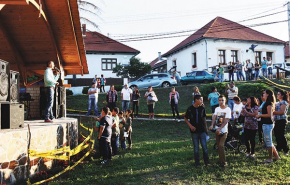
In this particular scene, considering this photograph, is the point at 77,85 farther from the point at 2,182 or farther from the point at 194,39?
the point at 2,182

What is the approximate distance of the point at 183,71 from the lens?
118 ft

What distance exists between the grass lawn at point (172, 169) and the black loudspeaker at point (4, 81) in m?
2.23

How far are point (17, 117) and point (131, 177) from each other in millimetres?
2922

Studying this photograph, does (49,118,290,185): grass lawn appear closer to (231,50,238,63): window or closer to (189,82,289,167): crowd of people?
(189,82,289,167): crowd of people

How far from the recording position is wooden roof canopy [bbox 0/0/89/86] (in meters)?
8.05

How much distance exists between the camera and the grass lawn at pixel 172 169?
5.78 metres

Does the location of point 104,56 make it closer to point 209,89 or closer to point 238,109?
point 209,89

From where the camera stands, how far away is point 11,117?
5.96 meters

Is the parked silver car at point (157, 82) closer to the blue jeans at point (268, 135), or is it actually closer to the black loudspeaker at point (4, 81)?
the blue jeans at point (268, 135)

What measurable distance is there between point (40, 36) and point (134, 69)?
2123 centimetres

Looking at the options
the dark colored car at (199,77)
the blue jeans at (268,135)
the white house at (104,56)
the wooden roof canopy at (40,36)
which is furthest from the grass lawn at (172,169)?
the white house at (104,56)

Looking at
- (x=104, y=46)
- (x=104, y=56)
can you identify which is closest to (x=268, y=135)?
(x=104, y=56)

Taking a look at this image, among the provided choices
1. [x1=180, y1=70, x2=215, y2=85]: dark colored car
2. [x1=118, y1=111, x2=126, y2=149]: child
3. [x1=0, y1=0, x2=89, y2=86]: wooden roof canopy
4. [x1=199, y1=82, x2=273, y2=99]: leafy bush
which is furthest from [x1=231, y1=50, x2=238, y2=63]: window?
[x1=118, y1=111, x2=126, y2=149]: child

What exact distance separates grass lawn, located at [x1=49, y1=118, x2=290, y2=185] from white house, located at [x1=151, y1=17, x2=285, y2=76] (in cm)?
2364
